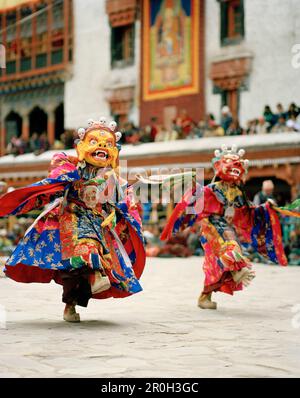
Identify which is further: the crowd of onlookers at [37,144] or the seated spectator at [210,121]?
the crowd of onlookers at [37,144]

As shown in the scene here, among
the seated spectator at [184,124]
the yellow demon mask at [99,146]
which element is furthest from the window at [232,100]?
the yellow demon mask at [99,146]

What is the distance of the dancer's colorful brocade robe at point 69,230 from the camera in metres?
6.19

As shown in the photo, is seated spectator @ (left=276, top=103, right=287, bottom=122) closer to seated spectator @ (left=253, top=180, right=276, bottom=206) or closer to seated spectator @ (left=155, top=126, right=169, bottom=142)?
seated spectator @ (left=155, top=126, right=169, bottom=142)

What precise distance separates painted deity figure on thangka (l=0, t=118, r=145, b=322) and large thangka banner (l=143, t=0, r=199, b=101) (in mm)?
17620

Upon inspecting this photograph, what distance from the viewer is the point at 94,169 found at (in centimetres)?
659

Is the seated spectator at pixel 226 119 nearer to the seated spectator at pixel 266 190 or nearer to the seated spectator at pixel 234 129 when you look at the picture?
the seated spectator at pixel 234 129

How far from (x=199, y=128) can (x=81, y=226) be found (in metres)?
15.4

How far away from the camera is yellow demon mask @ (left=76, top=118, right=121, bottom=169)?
21.4ft

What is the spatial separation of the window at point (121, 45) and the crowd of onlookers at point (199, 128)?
2.59m

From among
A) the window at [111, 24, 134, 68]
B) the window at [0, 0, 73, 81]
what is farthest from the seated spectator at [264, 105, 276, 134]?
the window at [0, 0, 73, 81]

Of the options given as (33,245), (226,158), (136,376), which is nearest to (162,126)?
(226,158)

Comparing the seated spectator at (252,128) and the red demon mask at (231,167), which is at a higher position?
the seated spectator at (252,128)

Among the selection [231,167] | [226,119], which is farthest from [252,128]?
[231,167]

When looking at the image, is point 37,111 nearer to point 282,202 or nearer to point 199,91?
point 199,91
